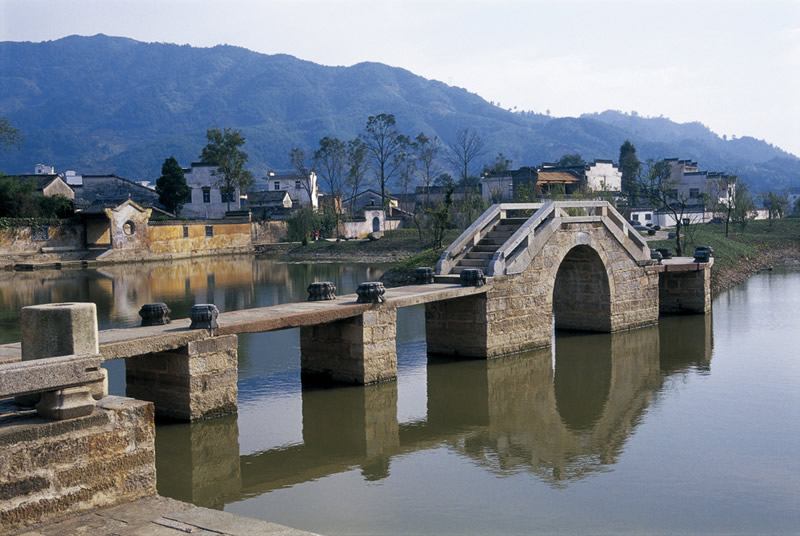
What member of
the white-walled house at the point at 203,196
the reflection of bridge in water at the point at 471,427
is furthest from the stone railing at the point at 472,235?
the white-walled house at the point at 203,196

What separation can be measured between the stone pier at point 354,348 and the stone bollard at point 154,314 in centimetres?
376

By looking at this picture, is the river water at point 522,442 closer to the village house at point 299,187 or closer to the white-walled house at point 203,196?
the white-walled house at point 203,196

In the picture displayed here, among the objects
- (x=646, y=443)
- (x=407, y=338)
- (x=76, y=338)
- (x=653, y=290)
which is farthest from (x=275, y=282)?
(x=76, y=338)

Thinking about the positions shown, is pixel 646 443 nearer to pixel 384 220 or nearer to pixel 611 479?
pixel 611 479

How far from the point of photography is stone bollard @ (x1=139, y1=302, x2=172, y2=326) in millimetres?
15688

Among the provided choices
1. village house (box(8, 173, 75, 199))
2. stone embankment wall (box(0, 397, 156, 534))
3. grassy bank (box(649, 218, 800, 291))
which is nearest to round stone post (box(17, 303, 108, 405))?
stone embankment wall (box(0, 397, 156, 534))

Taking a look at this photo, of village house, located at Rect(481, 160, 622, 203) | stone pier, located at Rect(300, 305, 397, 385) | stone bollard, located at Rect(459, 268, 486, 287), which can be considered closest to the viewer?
stone pier, located at Rect(300, 305, 397, 385)

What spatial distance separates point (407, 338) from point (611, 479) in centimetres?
1238

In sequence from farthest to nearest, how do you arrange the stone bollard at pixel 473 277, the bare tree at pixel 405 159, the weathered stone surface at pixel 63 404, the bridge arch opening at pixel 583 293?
1. the bare tree at pixel 405 159
2. the bridge arch opening at pixel 583 293
3. the stone bollard at pixel 473 277
4. the weathered stone surface at pixel 63 404

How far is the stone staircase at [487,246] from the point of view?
73.2 feet

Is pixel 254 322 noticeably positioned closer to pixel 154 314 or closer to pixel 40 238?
pixel 154 314

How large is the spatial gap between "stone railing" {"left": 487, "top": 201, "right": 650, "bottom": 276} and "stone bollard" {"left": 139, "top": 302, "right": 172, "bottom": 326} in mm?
8170

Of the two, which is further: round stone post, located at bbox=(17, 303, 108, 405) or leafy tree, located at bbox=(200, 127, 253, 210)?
leafy tree, located at bbox=(200, 127, 253, 210)

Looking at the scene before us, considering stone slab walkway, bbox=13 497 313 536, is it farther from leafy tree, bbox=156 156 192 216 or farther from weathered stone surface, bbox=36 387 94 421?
leafy tree, bbox=156 156 192 216
